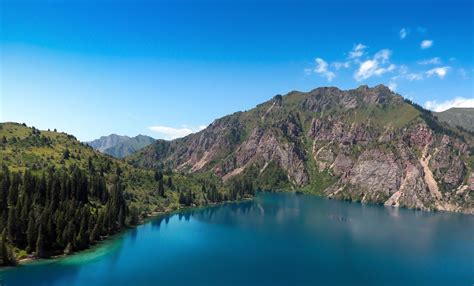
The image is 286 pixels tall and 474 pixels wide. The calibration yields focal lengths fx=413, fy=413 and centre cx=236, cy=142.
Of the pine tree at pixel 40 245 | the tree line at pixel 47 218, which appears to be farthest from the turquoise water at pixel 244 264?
the tree line at pixel 47 218

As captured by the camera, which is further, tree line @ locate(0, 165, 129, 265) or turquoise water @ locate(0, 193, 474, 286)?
tree line @ locate(0, 165, 129, 265)

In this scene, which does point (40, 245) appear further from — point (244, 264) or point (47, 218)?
point (244, 264)

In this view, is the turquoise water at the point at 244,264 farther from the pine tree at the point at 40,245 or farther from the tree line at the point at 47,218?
the tree line at the point at 47,218

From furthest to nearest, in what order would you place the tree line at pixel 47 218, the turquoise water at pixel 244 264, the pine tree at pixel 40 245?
the tree line at pixel 47 218 → the pine tree at pixel 40 245 → the turquoise water at pixel 244 264

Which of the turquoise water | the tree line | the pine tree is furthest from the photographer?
the tree line

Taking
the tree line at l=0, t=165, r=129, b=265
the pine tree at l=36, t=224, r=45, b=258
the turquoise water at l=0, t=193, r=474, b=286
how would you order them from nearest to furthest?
the turquoise water at l=0, t=193, r=474, b=286 < the pine tree at l=36, t=224, r=45, b=258 < the tree line at l=0, t=165, r=129, b=265

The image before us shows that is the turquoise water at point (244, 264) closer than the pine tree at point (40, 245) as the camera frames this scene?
Yes

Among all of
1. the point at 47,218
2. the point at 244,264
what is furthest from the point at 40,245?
the point at 244,264

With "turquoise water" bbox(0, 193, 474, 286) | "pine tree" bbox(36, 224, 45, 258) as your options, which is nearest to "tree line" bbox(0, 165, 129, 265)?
"pine tree" bbox(36, 224, 45, 258)

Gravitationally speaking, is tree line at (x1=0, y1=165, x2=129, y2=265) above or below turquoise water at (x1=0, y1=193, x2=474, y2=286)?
above

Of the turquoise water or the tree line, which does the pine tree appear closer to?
the tree line

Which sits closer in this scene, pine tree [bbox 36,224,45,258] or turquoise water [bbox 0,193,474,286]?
turquoise water [bbox 0,193,474,286]

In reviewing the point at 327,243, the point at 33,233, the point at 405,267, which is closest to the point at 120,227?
the point at 33,233
